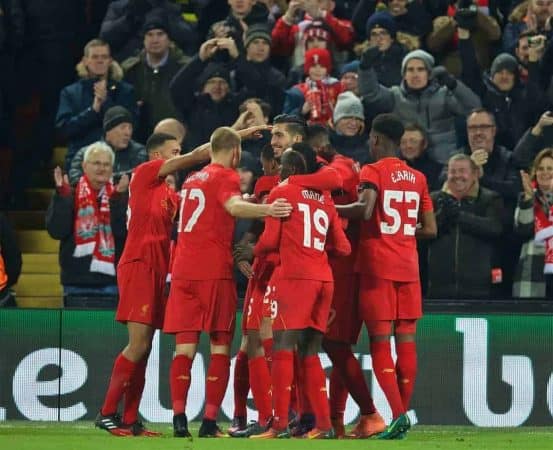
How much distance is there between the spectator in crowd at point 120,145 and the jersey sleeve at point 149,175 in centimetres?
355

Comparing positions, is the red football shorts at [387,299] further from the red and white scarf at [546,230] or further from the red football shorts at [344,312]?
the red and white scarf at [546,230]

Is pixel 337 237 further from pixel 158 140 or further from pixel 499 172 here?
pixel 499 172

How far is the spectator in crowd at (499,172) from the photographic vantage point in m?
15.9

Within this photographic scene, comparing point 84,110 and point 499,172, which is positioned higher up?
point 84,110

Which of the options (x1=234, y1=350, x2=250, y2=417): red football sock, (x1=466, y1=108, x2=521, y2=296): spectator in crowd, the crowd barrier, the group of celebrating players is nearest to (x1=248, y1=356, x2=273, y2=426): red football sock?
the group of celebrating players

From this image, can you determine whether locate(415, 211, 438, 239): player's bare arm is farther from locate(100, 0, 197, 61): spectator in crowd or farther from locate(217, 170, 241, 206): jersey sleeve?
locate(100, 0, 197, 61): spectator in crowd

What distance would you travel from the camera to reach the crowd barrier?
14758 mm

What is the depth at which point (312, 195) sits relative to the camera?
12.0 meters

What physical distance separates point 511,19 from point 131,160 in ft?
15.6

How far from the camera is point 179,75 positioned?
1705cm

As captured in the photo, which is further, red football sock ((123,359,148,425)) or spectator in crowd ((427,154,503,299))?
spectator in crowd ((427,154,503,299))

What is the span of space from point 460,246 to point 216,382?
3.95m

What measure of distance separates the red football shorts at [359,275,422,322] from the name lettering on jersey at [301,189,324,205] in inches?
34.2

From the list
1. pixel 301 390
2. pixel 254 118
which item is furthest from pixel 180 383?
pixel 254 118
